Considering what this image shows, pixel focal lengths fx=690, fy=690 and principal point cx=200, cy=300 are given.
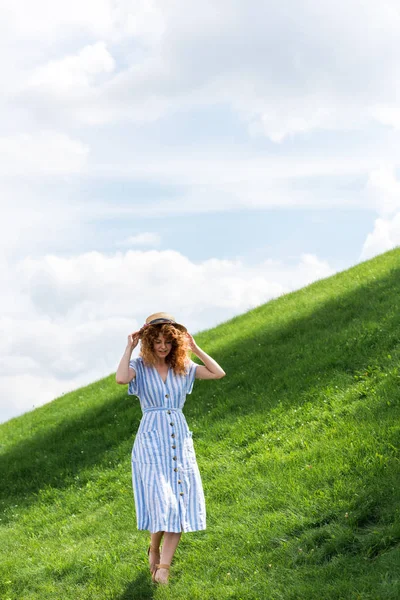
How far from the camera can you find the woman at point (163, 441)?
7602 millimetres

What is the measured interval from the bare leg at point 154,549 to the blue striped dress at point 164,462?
0.16 meters

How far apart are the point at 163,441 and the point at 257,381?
7.31 m

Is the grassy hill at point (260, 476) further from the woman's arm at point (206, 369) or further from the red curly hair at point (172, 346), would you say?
Answer: the red curly hair at point (172, 346)

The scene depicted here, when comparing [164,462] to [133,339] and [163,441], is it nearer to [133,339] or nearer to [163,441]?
[163,441]

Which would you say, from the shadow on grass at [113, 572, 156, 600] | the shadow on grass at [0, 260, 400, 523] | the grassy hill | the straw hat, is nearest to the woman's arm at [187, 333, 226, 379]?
the straw hat

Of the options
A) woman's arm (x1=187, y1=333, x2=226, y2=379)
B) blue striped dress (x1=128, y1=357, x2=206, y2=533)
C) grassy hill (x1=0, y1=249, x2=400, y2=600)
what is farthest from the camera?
woman's arm (x1=187, y1=333, x2=226, y2=379)

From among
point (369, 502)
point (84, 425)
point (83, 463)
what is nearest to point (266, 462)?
point (369, 502)

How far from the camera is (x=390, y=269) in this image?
19922mm

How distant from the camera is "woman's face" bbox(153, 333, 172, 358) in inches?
306

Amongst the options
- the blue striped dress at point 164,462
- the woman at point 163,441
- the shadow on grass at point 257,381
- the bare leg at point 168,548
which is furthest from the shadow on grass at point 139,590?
the shadow on grass at point 257,381

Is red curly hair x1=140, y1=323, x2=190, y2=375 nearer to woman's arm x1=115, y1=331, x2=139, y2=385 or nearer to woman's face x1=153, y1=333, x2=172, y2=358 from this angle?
woman's face x1=153, y1=333, x2=172, y2=358

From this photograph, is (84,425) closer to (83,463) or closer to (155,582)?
(83,463)

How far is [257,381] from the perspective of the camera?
14828 mm

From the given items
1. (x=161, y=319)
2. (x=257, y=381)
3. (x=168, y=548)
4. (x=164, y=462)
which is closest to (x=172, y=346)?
(x=161, y=319)
